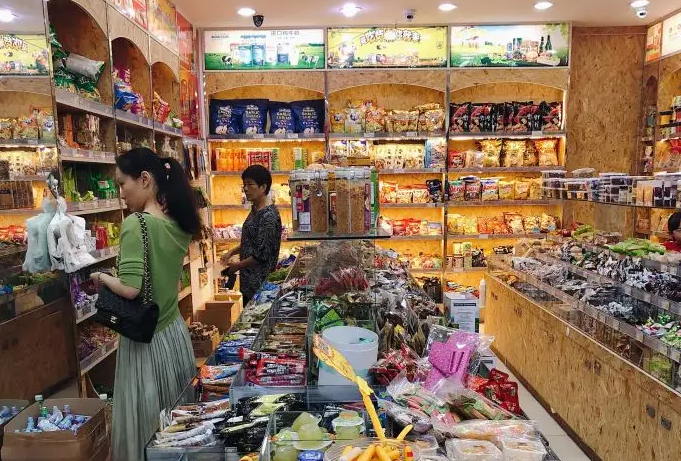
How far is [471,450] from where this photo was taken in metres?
1.37

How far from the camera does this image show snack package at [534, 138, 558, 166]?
6.50m

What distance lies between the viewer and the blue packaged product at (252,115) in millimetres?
6391

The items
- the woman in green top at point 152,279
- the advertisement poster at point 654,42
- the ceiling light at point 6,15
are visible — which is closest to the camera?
the woman in green top at point 152,279

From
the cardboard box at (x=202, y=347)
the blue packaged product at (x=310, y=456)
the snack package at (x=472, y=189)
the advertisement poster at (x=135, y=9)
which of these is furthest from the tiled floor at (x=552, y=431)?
the advertisement poster at (x=135, y=9)

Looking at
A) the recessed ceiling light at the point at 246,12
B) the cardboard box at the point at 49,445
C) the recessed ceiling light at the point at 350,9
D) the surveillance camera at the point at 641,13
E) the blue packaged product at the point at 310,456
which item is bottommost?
the cardboard box at the point at 49,445

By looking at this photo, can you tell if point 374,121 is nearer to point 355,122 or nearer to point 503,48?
point 355,122

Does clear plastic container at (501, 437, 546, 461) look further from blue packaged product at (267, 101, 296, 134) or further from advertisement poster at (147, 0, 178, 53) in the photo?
blue packaged product at (267, 101, 296, 134)

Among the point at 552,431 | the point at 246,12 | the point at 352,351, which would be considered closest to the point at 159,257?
the point at 352,351

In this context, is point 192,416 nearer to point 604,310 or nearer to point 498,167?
point 604,310

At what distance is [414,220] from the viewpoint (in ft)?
22.0

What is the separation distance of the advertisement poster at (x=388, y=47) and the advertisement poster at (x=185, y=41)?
67.0 inches

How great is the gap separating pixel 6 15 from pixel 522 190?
18.7 ft

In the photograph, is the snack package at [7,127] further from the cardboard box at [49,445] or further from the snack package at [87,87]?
the cardboard box at [49,445]

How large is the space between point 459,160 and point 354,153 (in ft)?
4.46
